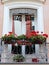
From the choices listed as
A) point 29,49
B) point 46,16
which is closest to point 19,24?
point 46,16

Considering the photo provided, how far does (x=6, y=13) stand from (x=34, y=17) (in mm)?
1540

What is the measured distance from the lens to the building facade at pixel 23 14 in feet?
50.2

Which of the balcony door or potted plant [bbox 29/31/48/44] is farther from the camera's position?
the balcony door

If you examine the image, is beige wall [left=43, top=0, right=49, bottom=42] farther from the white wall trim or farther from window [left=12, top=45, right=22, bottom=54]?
window [left=12, top=45, right=22, bottom=54]

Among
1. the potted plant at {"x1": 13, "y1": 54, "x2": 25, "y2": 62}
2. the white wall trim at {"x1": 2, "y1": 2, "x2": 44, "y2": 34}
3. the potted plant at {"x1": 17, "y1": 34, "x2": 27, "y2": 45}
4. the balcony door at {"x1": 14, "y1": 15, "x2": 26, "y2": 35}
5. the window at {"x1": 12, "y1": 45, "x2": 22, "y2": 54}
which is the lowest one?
the potted plant at {"x1": 13, "y1": 54, "x2": 25, "y2": 62}

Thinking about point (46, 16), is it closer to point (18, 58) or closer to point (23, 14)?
point (23, 14)

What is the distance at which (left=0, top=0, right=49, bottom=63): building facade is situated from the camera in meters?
15.3

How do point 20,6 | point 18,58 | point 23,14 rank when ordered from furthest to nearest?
1. point 23,14
2. point 20,6
3. point 18,58

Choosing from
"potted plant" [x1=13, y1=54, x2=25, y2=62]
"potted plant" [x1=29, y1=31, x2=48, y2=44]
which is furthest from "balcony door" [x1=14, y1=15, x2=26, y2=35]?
"potted plant" [x1=13, y1=54, x2=25, y2=62]

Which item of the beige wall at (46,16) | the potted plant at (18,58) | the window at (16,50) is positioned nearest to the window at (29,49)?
the window at (16,50)

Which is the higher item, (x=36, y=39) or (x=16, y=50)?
(x=36, y=39)

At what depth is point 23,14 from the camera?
51.1 ft

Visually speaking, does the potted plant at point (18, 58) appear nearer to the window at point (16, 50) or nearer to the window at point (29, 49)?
the window at point (16, 50)

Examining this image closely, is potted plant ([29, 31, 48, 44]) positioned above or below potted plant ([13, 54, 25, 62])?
above
